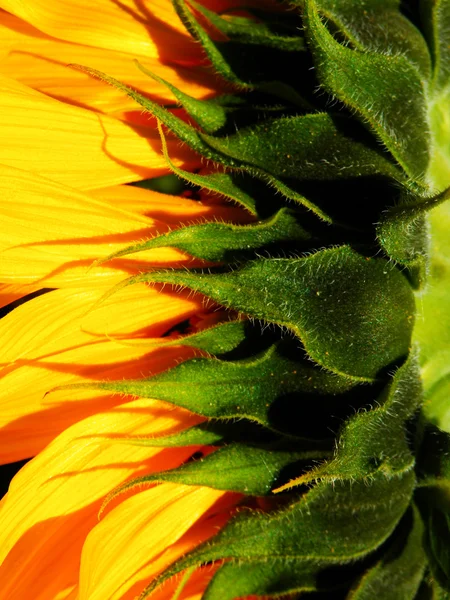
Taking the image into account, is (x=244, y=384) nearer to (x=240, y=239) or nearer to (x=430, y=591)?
(x=240, y=239)

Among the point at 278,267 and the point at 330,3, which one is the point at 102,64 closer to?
the point at 330,3

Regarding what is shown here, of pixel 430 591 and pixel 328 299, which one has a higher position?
pixel 328 299

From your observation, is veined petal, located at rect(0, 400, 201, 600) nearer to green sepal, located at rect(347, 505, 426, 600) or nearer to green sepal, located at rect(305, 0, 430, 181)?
green sepal, located at rect(347, 505, 426, 600)

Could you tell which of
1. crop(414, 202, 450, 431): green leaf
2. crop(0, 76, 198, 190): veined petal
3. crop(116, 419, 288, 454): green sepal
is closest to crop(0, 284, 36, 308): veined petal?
crop(0, 76, 198, 190): veined petal

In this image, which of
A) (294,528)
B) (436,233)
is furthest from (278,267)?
(294,528)

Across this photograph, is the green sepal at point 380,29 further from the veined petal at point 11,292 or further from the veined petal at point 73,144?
the veined petal at point 11,292

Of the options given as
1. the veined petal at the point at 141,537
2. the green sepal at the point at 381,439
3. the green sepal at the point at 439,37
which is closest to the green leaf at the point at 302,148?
the green sepal at the point at 439,37

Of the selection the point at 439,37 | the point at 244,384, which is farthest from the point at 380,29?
the point at 244,384
